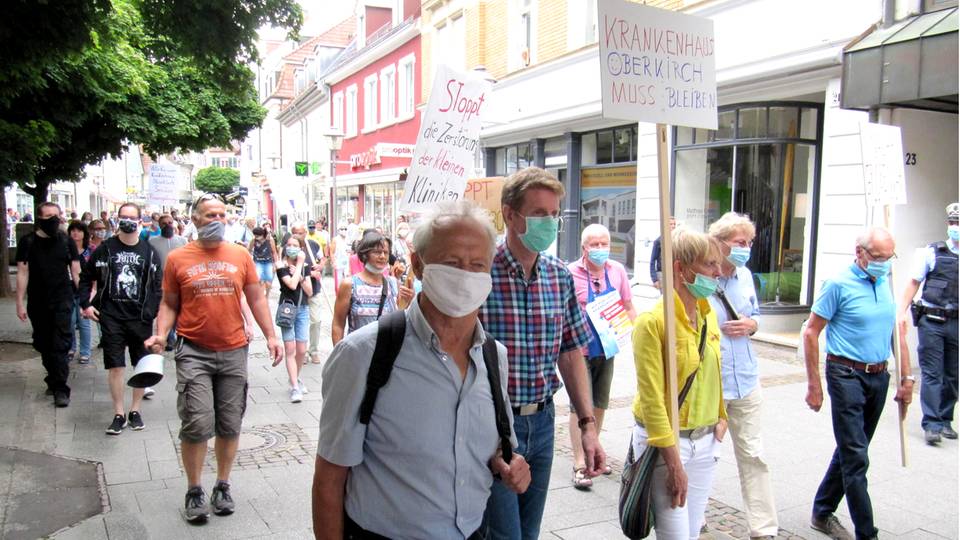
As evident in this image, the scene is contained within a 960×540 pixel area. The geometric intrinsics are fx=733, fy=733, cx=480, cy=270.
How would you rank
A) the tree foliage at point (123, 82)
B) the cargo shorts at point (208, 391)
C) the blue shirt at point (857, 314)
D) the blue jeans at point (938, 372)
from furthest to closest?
the blue jeans at point (938, 372), the tree foliage at point (123, 82), the cargo shorts at point (208, 391), the blue shirt at point (857, 314)

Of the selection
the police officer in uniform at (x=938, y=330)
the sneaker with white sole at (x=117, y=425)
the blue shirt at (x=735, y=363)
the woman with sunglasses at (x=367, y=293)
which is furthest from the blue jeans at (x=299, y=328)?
the police officer in uniform at (x=938, y=330)

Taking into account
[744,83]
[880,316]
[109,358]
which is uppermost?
[744,83]

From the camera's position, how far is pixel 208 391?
14.9 feet

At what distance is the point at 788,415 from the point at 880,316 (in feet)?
10.3

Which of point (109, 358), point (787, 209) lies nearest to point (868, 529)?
point (109, 358)

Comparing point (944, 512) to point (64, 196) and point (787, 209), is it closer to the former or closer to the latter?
point (787, 209)

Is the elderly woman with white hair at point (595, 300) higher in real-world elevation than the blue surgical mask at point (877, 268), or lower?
lower

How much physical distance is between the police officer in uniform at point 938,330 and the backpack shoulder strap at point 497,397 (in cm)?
526

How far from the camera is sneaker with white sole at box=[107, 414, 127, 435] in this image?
6188 millimetres

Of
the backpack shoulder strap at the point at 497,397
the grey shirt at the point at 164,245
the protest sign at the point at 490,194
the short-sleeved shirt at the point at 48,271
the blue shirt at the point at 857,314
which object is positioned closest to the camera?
the backpack shoulder strap at the point at 497,397

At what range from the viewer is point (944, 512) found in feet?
15.7

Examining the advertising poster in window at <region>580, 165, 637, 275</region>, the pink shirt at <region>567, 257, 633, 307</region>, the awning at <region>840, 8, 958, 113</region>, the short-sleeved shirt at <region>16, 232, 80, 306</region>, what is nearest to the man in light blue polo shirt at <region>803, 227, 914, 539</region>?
the pink shirt at <region>567, 257, 633, 307</region>

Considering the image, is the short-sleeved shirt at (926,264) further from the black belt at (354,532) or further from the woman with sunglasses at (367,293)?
the black belt at (354,532)

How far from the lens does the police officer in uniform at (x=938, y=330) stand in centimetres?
633
